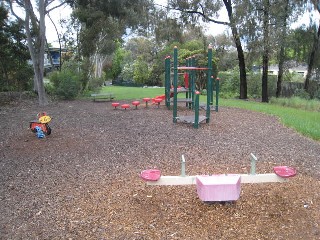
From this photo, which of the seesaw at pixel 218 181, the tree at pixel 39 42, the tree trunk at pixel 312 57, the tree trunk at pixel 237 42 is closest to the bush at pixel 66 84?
the tree at pixel 39 42

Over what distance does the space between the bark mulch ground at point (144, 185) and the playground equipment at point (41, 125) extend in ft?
0.67

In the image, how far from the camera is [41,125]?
678cm

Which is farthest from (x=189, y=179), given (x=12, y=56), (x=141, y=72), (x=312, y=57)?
(x=141, y=72)

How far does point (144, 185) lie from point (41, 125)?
138 inches

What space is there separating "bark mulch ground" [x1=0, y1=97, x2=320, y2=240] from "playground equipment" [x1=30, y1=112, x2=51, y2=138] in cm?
20

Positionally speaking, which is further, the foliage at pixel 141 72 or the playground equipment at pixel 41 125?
Result: the foliage at pixel 141 72

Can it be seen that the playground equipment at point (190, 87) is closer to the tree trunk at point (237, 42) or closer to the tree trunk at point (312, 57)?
the tree trunk at point (237, 42)

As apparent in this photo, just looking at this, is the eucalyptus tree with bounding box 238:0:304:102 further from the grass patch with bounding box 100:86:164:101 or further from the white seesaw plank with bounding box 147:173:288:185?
the white seesaw plank with bounding box 147:173:288:185

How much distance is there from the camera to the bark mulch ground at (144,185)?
3168 mm

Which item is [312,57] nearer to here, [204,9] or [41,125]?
[204,9]

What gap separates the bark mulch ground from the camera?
317cm

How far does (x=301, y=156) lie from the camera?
564 centimetres

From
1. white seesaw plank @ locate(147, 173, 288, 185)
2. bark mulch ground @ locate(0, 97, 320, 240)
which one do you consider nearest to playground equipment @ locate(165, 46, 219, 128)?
bark mulch ground @ locate(0, 97, 320, 240)

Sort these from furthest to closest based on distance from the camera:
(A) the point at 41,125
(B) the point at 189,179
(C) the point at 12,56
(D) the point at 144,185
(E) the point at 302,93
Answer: (E) the point at 302,93 → (C) the point at 12,56 → (A) the point at 41,125 → (D) the point at 144,185 → (B) the point at 189,179
